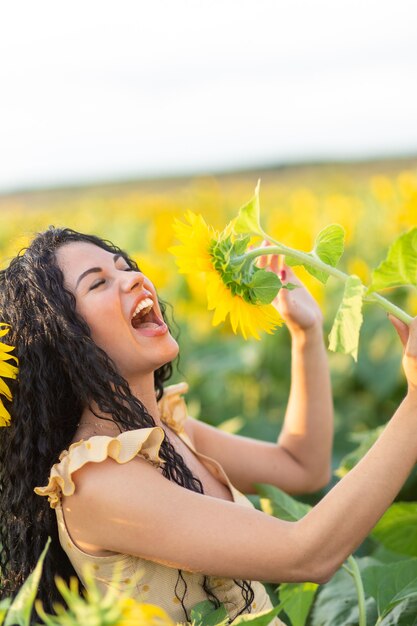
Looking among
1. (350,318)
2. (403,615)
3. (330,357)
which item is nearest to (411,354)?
(350,318)

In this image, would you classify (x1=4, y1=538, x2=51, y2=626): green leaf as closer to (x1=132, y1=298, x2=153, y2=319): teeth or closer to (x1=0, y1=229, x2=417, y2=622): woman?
(x1=0, y1=229, x2=417, y2=622): woman

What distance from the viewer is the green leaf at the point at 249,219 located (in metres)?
1.51

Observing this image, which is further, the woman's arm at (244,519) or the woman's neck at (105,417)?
the woman's neck at (105,417)

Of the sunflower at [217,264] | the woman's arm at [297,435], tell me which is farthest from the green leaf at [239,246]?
the woman's arm at [297,435]

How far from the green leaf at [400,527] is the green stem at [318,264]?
2.51ft

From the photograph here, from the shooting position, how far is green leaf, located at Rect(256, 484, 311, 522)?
1.95 metres

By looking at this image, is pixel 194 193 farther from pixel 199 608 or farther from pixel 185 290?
pixel 199 608

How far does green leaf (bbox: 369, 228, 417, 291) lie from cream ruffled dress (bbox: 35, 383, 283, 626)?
1.54 feet

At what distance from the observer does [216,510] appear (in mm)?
1514

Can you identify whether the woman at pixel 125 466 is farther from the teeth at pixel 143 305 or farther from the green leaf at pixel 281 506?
the green leaf at pixel 281 506

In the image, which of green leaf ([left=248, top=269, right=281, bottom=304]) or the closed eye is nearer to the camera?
green leaf ([left=248, top=269, right=281, bottom=304])

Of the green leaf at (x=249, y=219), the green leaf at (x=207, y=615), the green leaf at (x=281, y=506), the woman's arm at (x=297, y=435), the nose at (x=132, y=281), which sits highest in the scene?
the green leaf at (x=249, y=219)

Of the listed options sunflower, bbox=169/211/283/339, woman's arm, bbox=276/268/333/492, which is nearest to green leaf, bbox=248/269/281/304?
sunflower, bbox=169/211/283/339

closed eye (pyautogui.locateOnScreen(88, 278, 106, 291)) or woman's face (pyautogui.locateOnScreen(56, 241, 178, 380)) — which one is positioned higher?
closed eye (pyautogui.locateOnScreen(88, 278, 106, 291))
